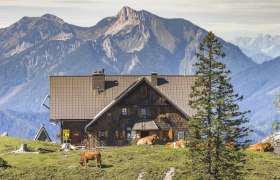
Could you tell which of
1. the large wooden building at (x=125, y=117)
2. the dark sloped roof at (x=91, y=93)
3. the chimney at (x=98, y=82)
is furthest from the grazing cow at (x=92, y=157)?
the chimney at (x=98, y=82)

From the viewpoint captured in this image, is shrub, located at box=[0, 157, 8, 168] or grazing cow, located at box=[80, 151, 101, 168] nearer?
grazing cow, located at box=[80, 151, 101, 168]

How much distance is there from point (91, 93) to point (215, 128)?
53.5 metres

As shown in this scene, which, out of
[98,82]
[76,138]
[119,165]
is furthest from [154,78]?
[119,165]

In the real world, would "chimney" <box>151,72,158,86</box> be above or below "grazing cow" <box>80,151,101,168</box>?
above

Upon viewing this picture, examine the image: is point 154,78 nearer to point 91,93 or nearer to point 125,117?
point 125,117

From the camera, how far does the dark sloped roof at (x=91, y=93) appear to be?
99.0 meters

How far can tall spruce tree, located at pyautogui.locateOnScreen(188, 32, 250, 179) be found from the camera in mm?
49688

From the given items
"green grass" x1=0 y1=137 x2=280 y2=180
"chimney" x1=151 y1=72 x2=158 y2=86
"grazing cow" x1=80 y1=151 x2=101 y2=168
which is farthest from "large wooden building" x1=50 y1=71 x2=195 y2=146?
"grazing cow" x1=80 y1=151 x2=101 y2=168

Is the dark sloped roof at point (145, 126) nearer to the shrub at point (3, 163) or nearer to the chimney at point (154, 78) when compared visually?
the chimney at point (154, 78)

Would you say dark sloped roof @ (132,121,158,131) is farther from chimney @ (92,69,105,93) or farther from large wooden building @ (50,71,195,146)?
chimney @ (92,69,105,93)

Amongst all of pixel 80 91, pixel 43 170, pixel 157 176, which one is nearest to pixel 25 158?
pixel 43 170

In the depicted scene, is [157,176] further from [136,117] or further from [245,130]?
[136,117]

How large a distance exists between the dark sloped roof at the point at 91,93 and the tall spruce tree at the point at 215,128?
46.1 meters

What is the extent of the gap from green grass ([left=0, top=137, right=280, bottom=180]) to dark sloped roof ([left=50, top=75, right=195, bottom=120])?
1153 inches
